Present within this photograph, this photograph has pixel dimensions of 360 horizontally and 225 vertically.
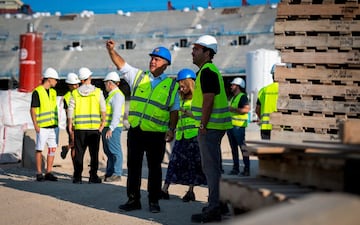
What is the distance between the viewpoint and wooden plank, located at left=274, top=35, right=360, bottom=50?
7.14 metres

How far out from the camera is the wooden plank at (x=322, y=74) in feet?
23.4

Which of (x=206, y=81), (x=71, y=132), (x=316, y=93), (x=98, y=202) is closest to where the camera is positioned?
(x=206, y=81)

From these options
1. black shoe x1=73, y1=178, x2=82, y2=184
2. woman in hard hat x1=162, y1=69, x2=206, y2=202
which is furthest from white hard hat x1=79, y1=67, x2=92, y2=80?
woman in hard hat x1=162, y1=69, x2=206, y2=202

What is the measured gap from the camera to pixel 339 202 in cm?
211

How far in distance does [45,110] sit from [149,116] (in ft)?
13.0

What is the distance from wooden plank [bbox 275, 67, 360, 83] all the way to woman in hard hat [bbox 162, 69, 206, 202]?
1.80 metres

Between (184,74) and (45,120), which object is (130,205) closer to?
(184,74)

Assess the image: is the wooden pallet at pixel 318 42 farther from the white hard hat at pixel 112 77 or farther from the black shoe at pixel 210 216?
the white hard hat at pixel 112 77

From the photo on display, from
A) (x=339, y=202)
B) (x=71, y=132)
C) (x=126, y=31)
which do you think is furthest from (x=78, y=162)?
(x=126, y=31)

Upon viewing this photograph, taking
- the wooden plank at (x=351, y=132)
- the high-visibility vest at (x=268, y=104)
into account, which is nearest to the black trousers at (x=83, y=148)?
the high-visibility vest at (x=268, y=104)

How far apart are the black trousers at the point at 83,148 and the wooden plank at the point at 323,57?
15.0ft

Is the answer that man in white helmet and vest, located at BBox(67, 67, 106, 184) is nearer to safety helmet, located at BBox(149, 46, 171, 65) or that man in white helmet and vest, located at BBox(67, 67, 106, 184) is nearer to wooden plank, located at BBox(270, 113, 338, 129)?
safety helmet, located at BBox(149, 46, 171, 65)

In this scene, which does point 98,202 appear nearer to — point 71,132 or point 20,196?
point 20,196

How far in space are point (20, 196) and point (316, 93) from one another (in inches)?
176
